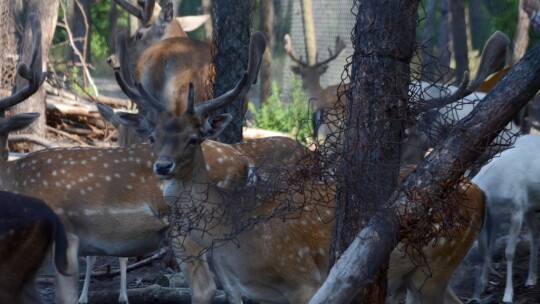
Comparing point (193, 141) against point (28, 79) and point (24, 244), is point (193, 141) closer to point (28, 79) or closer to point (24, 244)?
point (24, 244)

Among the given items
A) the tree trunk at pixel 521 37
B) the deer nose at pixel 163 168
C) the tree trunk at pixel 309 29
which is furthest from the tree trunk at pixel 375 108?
the tree trunk at pixel 309 29

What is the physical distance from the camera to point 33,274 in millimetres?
5555

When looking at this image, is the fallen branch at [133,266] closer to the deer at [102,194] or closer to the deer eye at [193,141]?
the deer at [102,194]

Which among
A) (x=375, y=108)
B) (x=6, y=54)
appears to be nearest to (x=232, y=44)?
(x=375, y=108)

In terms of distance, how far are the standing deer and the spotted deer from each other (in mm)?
708

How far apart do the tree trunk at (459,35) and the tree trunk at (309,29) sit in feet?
7.60

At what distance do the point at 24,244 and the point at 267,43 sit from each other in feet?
31.4

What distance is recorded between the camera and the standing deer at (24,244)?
5449mm

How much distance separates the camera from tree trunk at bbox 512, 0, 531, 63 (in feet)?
40.1

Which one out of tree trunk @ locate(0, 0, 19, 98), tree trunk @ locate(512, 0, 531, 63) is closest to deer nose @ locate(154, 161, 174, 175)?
tree trunk @ locate(0, 0, 19, 98)

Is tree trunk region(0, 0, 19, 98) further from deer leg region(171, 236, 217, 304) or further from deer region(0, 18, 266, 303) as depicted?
deer leg region(171, 236, 217, 304)

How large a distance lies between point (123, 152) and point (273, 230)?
176 cm

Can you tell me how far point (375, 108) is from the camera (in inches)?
175

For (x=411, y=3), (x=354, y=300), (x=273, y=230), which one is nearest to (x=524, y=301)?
(x=273, y=230)
